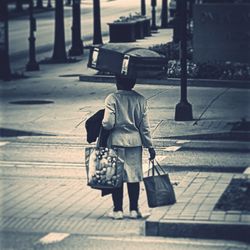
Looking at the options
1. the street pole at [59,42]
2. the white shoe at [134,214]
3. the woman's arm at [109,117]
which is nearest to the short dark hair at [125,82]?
the woman's arm at [109,117]

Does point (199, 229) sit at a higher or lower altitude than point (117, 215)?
higher

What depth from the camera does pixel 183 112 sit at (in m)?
20.8

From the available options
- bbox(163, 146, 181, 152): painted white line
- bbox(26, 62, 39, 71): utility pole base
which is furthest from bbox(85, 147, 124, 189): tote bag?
bbox(26, 62, 39, 71): utility pole base

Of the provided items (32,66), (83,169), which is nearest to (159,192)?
(83,169)

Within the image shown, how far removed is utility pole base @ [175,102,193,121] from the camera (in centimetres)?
2072

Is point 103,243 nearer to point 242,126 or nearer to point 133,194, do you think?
point 133,194

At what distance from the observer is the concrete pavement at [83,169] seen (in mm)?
11383

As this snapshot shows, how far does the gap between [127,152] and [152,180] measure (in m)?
0.41

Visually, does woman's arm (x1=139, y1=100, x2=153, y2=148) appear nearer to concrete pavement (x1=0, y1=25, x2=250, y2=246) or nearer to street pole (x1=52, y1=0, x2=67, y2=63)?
concrete pavement (x1=0, y1=25, x2=250, y2=246)

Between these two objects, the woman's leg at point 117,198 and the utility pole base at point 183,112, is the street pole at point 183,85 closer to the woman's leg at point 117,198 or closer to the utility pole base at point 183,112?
the utility pole base at point 183,112

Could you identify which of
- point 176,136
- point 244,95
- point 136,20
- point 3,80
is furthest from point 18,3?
point 176,136

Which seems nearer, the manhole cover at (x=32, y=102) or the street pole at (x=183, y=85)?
the street pole at (x=183, y=85)

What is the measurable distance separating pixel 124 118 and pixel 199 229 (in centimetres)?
158

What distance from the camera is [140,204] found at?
42.2 feet
